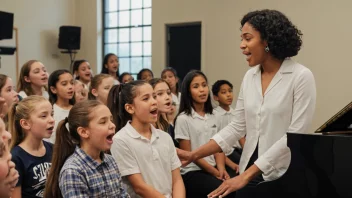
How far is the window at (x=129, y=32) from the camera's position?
747cm

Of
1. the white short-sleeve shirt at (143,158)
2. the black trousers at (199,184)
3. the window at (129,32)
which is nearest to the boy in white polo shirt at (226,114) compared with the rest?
the black trousers at (199,184)

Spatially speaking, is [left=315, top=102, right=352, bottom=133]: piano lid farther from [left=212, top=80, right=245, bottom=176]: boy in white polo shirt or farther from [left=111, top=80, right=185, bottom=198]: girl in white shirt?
[left=212, top=80, right=245, bottom=176]: boy in white polo shirt

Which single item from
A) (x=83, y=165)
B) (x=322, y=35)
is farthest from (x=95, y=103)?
(x=322, y=35)

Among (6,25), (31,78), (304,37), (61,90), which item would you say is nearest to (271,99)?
(61,90)

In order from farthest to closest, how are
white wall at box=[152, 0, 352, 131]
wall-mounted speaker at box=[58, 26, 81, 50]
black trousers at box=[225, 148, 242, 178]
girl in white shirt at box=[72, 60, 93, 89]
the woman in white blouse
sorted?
wall-mounted speaker at box=[58, 26, 81, 50] < white wall at box=[152, 0, 352, 131] < girl in white shirt at box=[72, 60, 93, 89] < black trousers at box=[225, 148, 242, 178] < the woman in white blouse

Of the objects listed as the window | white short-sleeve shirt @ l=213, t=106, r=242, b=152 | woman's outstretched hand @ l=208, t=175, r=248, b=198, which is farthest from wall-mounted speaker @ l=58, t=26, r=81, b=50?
woman's outstretched hand @ l=208, t=175, r=248, b=198

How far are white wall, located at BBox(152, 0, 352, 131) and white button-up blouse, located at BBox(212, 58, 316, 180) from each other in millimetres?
3842

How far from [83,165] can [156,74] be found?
207 inches

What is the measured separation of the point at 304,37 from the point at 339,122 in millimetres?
4261

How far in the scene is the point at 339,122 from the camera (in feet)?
6.09

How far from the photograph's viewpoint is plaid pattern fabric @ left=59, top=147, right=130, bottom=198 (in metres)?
1.87

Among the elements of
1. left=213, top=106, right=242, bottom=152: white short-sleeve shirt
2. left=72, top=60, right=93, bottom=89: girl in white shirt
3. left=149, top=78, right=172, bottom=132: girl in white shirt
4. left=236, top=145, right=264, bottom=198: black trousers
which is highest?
left=72, top=60, right=93, bottom=89: girl in white shirt

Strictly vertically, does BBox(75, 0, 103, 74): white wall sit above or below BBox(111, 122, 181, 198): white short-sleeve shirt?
above

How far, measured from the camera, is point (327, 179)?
5.48 ft
